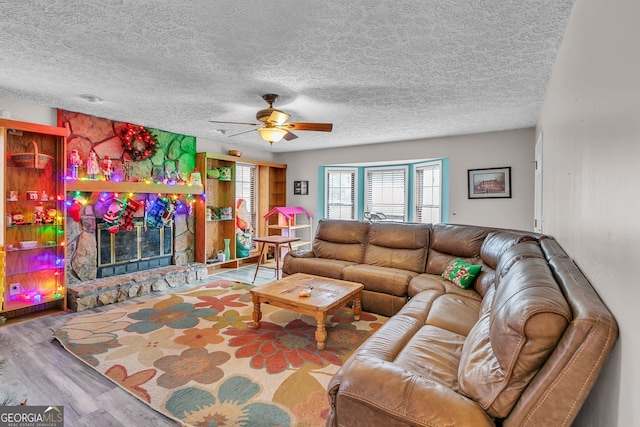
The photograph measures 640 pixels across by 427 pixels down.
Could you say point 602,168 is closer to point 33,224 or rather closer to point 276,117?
point 276,117

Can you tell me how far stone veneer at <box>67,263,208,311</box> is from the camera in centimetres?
366

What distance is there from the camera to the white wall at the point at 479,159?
450 cm

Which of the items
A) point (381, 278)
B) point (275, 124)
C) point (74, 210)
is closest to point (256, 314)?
point (381, 278)

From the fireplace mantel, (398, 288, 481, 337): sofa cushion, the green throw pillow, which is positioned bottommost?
(398, 288, 481, 337): sofa cushion

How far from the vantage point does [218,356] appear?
2.57 meters

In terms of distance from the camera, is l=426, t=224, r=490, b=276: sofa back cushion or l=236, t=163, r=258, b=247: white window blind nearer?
l=426, t=224, r=490, b=276: sofa back cushion

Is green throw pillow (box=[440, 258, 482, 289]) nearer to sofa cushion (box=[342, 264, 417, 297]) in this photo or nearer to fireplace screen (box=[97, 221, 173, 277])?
sofa cushion (box=[342, 264, 417, 297])

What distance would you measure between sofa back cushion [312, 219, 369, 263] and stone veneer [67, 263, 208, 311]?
2.09 meters

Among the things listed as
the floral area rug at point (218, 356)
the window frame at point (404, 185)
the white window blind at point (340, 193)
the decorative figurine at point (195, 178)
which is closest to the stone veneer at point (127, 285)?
the floral area rug at point (218, 356)

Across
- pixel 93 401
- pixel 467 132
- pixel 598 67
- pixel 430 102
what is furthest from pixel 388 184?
pixel 93 401

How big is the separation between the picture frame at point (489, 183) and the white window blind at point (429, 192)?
1.86ft

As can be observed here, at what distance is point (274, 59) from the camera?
7.78 ft

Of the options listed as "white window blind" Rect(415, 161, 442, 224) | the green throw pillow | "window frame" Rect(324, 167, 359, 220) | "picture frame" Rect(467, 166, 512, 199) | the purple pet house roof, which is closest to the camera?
the green throw pillow

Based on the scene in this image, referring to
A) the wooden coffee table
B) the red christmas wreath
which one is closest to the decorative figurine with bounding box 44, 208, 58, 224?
the red christmas wreath
